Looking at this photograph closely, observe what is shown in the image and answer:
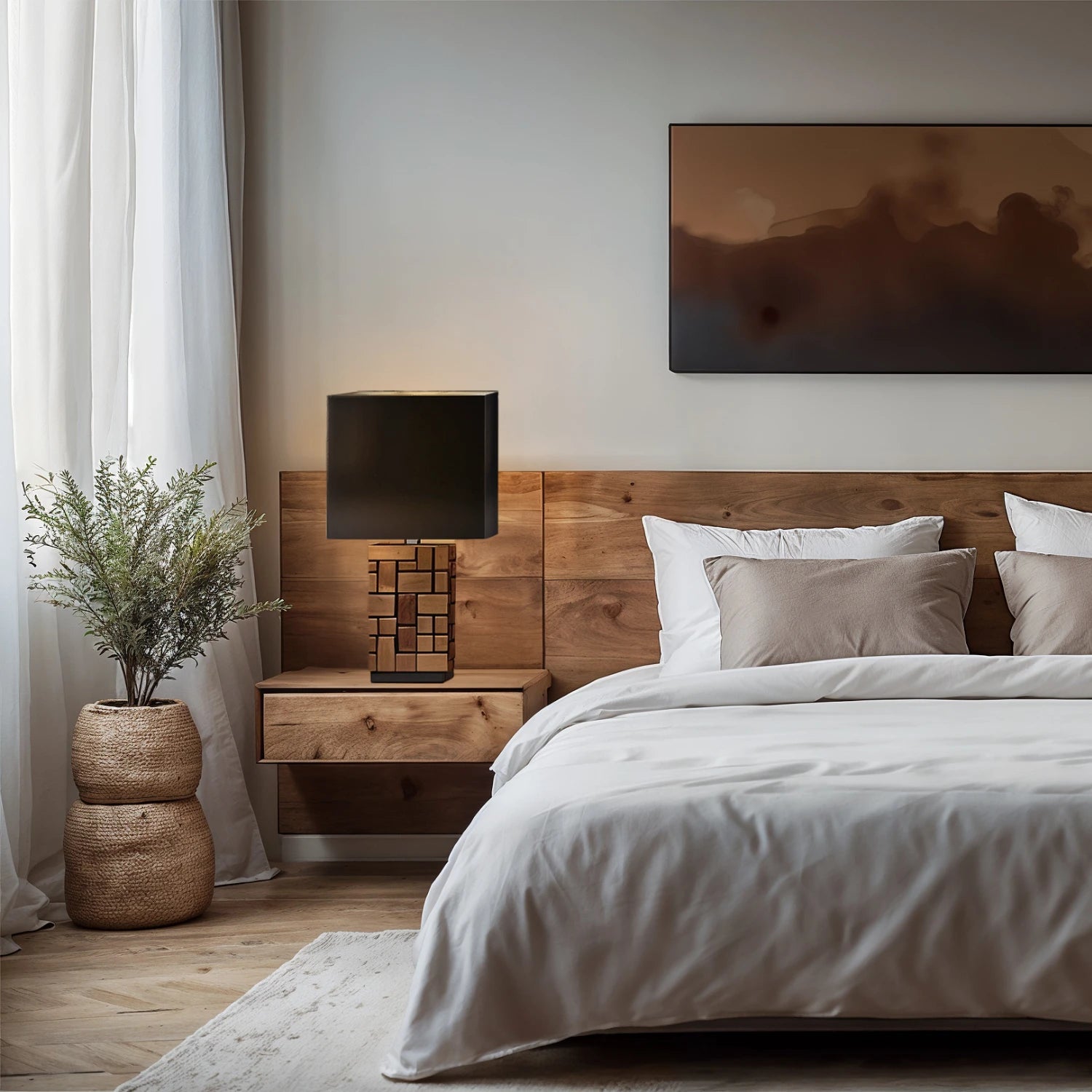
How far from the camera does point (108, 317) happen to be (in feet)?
9.99

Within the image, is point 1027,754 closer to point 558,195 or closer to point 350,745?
point 350,745

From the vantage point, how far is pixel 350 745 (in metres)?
3.16

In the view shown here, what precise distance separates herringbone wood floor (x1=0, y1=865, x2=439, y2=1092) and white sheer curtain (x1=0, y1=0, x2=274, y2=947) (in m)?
0.18

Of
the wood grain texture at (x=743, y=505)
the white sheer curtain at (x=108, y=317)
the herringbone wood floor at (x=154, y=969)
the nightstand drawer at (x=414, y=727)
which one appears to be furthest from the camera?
the wood grain texture at (x=743, y=505)

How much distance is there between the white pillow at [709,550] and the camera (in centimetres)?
332

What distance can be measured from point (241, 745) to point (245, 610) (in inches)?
21.3

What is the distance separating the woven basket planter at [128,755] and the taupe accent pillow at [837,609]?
1.35 metres

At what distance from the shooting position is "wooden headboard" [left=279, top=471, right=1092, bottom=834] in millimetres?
3568

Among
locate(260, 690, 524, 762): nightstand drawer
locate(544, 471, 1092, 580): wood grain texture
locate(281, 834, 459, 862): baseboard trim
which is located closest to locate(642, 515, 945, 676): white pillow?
locate(544, 471, 1092, 580): wood grain texture

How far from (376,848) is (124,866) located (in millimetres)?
920

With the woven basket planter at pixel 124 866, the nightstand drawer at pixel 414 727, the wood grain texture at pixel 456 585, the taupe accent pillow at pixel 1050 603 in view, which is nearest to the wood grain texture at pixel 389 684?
the nightstand drawer at pixel 414 727

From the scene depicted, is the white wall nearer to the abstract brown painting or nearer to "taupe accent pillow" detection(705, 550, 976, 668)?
the abstract brown painting

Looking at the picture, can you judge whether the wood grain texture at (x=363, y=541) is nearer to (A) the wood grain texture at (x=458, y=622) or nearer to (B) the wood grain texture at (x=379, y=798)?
(A) the wood grain texture at (x=458, y=622)

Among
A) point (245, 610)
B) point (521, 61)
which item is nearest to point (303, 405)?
point (245, 610)
